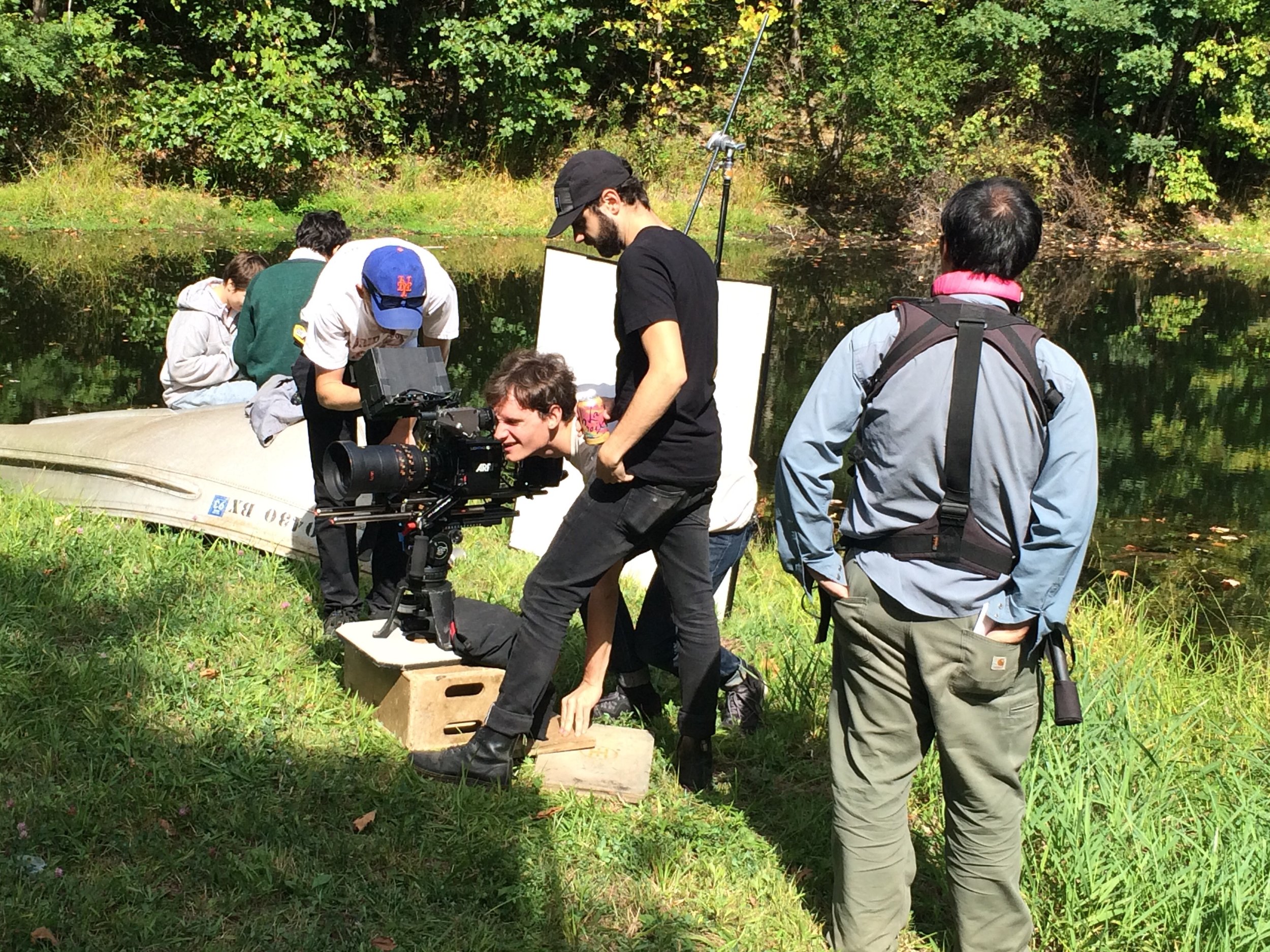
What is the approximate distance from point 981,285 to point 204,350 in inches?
193

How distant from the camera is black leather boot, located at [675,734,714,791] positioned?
353cm

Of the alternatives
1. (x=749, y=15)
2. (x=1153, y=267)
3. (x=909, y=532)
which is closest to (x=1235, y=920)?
(x=909, y=532)

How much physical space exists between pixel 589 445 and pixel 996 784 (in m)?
1.40

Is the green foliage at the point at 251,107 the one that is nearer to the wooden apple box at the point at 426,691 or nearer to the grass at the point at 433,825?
the grass at the point at 433,825

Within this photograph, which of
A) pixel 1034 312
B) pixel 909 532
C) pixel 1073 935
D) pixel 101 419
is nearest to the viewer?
pixel 909 532

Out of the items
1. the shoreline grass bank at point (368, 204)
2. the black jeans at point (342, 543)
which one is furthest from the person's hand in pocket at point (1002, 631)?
the shoreline grass bank at point (368, 204)

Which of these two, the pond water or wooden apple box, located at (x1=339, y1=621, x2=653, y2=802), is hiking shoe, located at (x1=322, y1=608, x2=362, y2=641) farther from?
the pond water

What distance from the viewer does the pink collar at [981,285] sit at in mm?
2496

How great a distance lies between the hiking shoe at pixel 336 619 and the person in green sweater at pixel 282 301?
4.28 ft

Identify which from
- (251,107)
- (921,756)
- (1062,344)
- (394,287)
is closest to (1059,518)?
(921,756)

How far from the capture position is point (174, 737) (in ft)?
11.6

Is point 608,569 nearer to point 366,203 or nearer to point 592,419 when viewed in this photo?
point 592,419

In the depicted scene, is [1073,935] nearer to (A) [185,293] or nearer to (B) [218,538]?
(B) [218,538]

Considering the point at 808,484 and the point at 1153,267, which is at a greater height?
the point at 808,484
